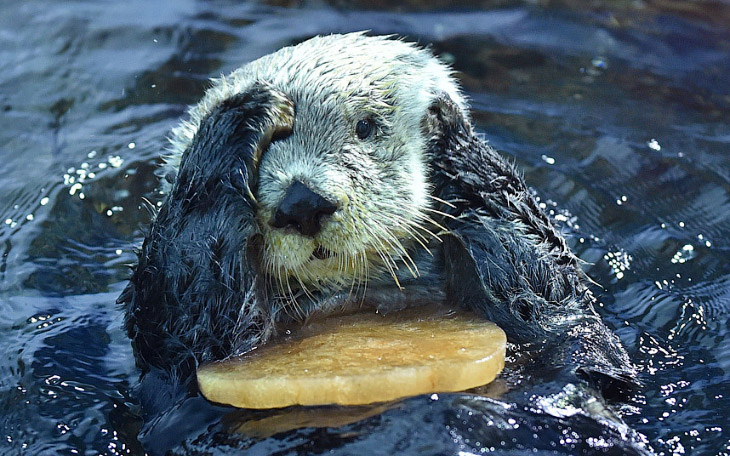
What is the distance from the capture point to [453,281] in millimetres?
3244

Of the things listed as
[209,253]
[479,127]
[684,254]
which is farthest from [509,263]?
[479,127]

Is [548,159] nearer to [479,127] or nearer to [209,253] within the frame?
[479,127]

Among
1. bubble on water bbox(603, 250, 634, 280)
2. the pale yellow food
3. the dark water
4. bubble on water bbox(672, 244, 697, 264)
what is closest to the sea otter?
the pale yellow food

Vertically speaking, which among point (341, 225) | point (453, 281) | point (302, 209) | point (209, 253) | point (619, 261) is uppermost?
point (302, 209)

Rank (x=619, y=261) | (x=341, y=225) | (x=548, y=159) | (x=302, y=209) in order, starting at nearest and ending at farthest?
(x=302, y=209), (x=341, y=225), (x=619, y=261), (x=548, y=159)

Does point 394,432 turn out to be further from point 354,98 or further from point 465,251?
point 354,98

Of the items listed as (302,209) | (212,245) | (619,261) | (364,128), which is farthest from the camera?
(619,261)

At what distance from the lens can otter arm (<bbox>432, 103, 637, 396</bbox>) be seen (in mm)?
3148

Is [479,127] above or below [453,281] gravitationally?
below

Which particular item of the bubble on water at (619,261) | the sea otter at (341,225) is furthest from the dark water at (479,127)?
the sea otter at (341,225)

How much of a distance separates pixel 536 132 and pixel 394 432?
318 centimetres

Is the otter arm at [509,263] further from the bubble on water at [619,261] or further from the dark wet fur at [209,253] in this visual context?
the bubble on water at [619,261]

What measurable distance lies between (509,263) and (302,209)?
0.90 metres

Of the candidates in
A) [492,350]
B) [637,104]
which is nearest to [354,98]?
[492,350]
